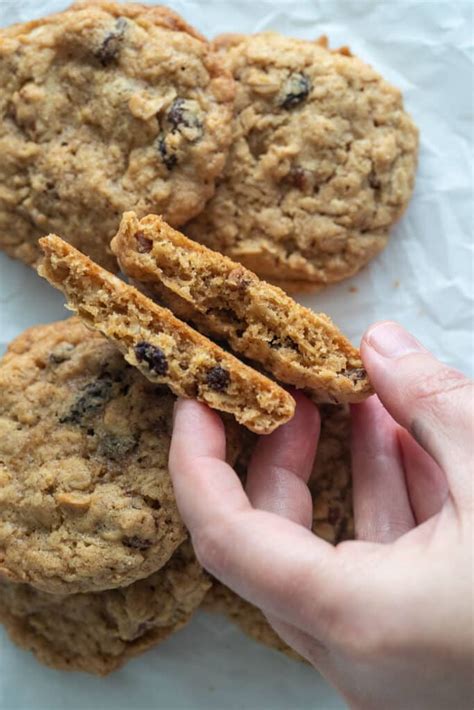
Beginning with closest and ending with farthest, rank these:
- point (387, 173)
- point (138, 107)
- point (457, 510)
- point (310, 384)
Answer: point (457, 510) < point (310, 384) < point (138, 107) < point (387, 173)

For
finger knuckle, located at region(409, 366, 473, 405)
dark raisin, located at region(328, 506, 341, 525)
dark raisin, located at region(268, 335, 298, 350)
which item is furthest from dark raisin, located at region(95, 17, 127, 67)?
dark raisin, located at region(328, 506, 341, 525)

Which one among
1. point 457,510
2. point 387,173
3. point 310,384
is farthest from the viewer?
point 387,173

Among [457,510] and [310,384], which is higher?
[457,510]

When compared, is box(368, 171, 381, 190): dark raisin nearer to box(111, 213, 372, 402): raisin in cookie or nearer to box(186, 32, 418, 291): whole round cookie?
box(186, 32, 418, 291): whole round cookie

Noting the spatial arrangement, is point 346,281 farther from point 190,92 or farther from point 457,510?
point 457,510

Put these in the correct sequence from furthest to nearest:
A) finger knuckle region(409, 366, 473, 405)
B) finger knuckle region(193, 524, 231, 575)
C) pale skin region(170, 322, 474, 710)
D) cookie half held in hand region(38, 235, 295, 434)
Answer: cookie half held in hand region(38, 235, 295, 434) < finger knuckle region(409, 366, 473, 405) < finger knuckle region(193, 524, 231, 575) < pale skin region(170, 322, 474, 710)

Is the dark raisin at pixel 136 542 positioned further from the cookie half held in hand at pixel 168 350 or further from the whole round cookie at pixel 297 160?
the whole round cookie at pixel 297 160

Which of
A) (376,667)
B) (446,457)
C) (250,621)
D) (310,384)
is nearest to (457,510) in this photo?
(446,457)

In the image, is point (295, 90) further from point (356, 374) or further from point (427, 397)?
point (427, 397)
